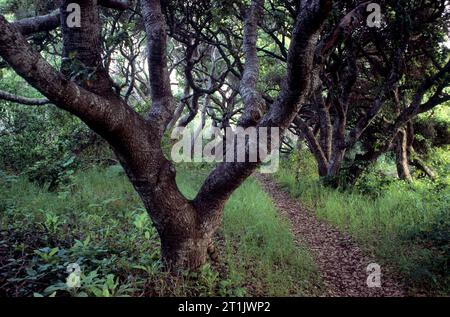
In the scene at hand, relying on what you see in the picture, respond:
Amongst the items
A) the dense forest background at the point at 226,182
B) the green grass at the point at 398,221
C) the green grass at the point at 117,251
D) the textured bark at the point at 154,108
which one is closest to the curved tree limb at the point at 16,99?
the dense forest background at the point at 226,182

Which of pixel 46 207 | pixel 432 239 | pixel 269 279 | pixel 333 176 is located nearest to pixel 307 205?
pixel 333 176

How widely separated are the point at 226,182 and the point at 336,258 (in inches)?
95.8

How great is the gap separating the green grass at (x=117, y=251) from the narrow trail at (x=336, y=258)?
28cm

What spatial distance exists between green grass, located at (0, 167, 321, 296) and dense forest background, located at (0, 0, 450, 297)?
0.02 meters

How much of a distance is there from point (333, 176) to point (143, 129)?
248 inches

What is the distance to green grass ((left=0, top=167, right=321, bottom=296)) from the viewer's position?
3.35 metres

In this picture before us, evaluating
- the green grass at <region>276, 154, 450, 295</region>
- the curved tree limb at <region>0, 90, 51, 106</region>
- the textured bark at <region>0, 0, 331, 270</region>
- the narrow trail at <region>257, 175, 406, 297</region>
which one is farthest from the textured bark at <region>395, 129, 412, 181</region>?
the curved tree limb at <region>0, 90, 51, 106</region>

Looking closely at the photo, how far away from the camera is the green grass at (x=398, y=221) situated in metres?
4.16

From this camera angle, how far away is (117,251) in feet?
13.3

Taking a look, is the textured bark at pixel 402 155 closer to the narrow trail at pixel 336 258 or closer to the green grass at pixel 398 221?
the green grass at pixel 398 221

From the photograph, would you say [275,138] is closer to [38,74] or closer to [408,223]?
[38,74]

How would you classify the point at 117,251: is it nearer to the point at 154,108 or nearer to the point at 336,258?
the point at 154,108

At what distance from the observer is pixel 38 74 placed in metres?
2.44
